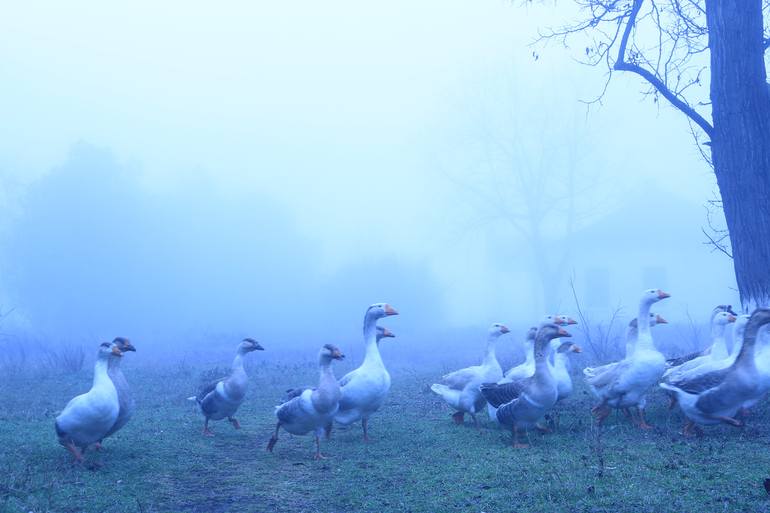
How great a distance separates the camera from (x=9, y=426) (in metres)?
12.3

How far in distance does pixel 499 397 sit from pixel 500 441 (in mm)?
663

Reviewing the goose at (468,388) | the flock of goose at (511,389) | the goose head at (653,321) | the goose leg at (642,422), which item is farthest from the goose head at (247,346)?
the goose head at (653,321)

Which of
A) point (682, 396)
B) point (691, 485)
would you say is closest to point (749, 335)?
point (682, 396)

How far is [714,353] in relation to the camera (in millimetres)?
12625

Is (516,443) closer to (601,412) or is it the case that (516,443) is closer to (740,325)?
(601,412)

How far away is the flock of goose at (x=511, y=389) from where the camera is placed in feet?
31.6

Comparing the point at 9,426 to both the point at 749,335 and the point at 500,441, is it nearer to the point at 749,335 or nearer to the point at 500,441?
the point at 500,441

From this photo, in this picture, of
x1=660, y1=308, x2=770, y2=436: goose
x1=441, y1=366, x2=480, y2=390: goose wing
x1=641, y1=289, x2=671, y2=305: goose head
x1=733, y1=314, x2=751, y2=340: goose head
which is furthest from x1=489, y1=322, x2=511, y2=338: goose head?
x1=660, y1=308, x2=770, y2=436: goose

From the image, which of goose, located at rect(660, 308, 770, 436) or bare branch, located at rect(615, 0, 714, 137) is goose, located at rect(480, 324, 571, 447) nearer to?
goose, located at rect(660, 308, 770, 436)

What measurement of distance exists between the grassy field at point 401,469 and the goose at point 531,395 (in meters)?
0.37

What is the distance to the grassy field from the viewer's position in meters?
7.32

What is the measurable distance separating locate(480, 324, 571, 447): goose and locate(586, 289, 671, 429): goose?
115 centimetres

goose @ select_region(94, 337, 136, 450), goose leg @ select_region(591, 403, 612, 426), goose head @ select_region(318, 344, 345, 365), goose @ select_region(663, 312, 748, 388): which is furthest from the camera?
goose head @ select_region(318, 344, 345, 365)

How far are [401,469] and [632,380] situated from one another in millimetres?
3939
